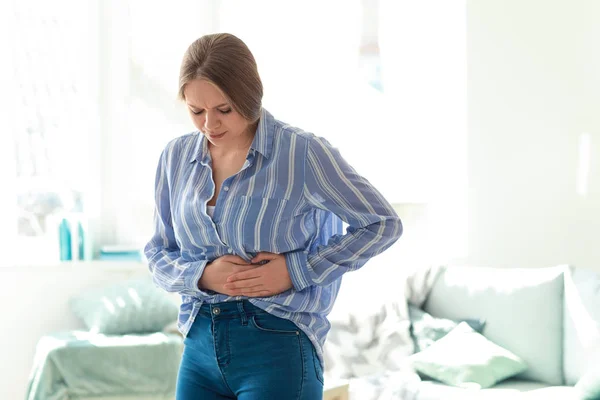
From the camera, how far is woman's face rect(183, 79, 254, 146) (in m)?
1.52

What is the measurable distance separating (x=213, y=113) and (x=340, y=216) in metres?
0.31

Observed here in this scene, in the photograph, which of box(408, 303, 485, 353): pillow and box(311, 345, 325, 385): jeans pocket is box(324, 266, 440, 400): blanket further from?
box(311, 345, 325, 385): jeans pocket

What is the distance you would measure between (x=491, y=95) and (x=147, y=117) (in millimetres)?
1836

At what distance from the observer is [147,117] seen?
459 centimetres

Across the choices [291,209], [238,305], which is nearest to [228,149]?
[291,209]

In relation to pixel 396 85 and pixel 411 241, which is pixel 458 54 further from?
pixel 411 241

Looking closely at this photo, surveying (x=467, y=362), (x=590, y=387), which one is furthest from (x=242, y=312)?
(x=467, y=362)

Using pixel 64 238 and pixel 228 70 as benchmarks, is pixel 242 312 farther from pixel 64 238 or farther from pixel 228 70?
pixel 64 238

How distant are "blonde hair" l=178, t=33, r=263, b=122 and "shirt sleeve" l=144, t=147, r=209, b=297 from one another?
255 mm

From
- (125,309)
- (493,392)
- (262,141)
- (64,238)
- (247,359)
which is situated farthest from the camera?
(64,238)

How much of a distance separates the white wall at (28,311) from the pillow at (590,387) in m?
2.45

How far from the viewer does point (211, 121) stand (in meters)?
1.53

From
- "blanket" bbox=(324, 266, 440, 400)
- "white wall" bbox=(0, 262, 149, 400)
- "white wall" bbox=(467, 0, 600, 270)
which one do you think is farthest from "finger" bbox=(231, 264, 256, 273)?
"white wall" bbox=(0, 262, 149, 400)

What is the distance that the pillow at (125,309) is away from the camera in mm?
3928
